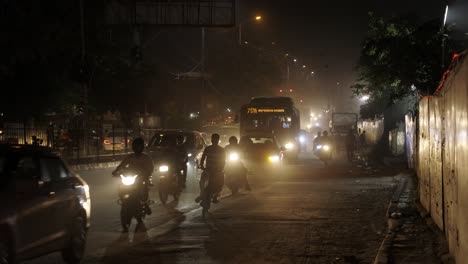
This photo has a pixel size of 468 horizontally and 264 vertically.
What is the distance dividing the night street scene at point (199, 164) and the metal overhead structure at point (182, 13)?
0.25 feet

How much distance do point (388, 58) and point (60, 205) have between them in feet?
60.7

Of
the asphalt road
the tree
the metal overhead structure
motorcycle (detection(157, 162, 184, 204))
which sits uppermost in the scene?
the metal overhead structure

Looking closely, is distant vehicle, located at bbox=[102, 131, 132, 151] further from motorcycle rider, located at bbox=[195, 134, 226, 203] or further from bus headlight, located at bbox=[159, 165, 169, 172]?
motorcycle rider, located at bbox=[195, 134, 226, 203]

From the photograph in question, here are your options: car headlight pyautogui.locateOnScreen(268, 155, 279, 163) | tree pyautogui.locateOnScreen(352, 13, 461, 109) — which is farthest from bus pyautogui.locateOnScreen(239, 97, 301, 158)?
tree pyautogui.locateOnScreen(352, 13, 461, 109)

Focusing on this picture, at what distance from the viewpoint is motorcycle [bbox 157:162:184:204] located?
1691 cm

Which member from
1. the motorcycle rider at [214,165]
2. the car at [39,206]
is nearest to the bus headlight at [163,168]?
the motorcycle rider at [214,165]

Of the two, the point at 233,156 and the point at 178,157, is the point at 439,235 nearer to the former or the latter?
the point at 178,157

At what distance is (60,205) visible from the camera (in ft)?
27.9

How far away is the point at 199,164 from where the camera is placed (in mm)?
15562

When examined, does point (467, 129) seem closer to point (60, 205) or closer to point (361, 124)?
point (60, 205)

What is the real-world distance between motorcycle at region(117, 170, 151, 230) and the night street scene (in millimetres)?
28

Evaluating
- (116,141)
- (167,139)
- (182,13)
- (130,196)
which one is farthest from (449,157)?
(182,13)

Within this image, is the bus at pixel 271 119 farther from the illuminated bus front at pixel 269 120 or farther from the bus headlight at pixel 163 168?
the bus headlight at pixel 163 168

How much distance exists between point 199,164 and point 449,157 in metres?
7.75
